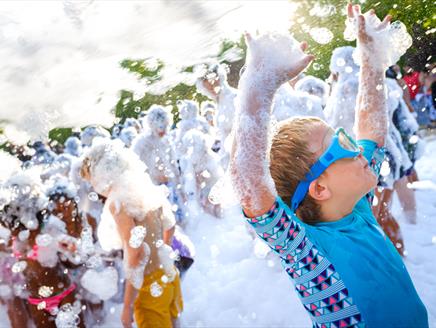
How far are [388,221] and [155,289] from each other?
2298 mm

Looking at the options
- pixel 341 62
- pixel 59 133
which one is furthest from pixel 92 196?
pixel 59 133

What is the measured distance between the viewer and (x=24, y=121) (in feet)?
20.5

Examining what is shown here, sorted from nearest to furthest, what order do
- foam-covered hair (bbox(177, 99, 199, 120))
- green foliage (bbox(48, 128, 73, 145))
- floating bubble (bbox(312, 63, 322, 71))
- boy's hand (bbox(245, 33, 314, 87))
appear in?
boy's hand (bbox(245, 33, 314, 87))
foam-covered hair (bbox(177, 99, 199, 120))
floating bubble (bbox(312, 63, 322, 71))
green foliage (bbox(48, 128, 73, 145))

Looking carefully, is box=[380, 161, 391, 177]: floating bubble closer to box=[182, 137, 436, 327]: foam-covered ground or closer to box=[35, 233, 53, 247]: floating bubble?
box=[182, 137, 436, 327]: foam-covered ground

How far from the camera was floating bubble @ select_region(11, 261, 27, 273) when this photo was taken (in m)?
2.79

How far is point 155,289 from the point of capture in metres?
2.53

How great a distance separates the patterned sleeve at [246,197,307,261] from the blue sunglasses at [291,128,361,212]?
0.14 meters

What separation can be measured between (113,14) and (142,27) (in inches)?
45.4

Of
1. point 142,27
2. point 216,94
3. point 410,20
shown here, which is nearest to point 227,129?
point 216,94

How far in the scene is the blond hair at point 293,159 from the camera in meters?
1.25

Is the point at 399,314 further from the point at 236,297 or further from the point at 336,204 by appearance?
the point at 236,297

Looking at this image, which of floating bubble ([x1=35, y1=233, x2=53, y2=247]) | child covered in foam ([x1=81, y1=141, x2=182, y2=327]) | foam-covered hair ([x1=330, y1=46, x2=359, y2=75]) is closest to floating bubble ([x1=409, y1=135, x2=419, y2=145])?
foam-covered hair ([x1=330, y1=46, x2=359, y2=75])

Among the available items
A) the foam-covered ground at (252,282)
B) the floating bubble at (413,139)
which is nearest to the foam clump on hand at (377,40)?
the foam-covered ground at (252,282)

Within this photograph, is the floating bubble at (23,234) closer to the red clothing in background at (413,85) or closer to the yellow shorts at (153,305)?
the yellow shorts at (153,305)
